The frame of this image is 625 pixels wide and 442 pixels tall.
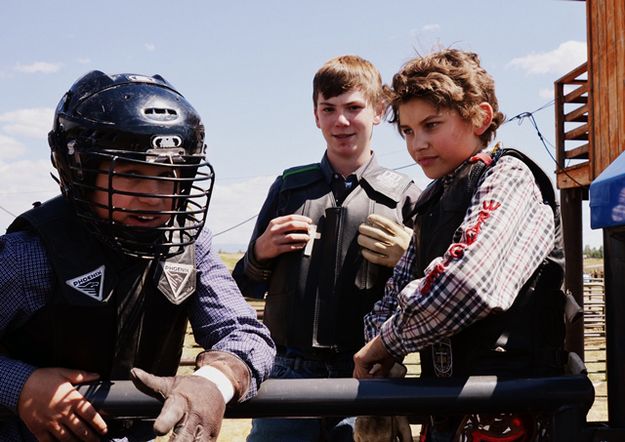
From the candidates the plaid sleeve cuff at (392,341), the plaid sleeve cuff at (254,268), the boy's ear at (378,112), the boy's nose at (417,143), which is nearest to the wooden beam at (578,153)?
the boy's ear at (378,112)

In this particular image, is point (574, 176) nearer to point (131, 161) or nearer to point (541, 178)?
point (541, 178)

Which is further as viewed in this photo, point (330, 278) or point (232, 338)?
point (330, 278)

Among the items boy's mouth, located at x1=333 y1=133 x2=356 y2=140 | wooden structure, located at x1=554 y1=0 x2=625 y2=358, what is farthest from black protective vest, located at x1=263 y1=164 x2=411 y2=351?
wooden structure, located at x1=554 y1=0 x2=625 y2=358

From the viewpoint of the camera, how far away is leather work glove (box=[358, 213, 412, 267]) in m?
2.46

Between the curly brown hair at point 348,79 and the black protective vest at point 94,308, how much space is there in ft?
3.83

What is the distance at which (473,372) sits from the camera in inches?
71.3

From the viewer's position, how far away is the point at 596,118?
9.15 m

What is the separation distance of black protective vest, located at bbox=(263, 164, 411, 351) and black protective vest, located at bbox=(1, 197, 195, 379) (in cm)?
74

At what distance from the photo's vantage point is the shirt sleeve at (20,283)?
1695 millimetres

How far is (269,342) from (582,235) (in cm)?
986

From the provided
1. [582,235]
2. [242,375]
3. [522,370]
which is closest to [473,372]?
[522,370]

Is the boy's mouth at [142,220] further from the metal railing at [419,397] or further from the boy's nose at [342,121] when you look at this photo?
the boy's nose at [342,121]

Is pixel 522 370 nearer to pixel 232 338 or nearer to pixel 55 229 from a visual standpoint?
pixel 232 338

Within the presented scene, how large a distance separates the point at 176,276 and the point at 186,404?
1.68ft
